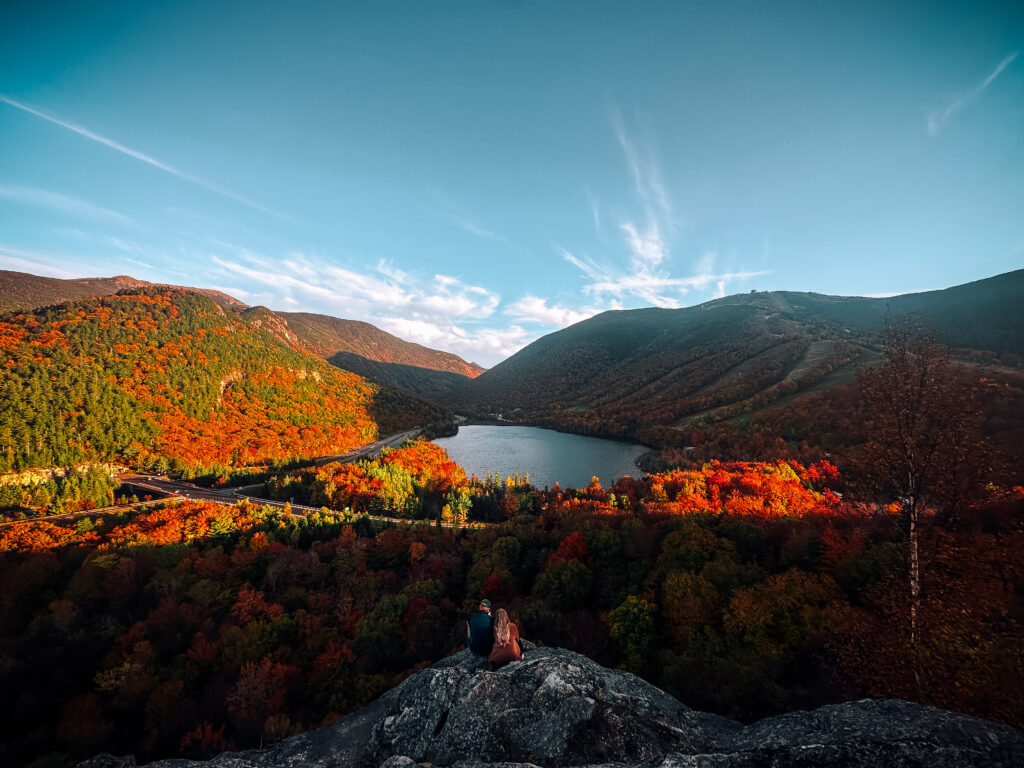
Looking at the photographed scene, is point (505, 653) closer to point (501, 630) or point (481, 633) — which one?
point (501, 630)

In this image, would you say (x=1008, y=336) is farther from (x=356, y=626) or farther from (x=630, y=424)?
(x=356, y=626)

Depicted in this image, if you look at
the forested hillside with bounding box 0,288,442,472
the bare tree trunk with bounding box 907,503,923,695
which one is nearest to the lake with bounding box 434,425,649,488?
the forested hillside with bounding box 0,288,442,472

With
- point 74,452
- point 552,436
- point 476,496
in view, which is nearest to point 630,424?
point 552,436

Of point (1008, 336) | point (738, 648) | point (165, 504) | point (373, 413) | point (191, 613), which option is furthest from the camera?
point (373, 413)

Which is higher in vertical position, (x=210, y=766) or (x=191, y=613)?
(x=210, y=766)

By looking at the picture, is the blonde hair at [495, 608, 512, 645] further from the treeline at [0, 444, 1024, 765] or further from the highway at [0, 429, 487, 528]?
the highway at [0, 429, 487, 528]

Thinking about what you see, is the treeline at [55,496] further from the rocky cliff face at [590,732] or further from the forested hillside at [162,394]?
the rocky cliff face at [590,732]

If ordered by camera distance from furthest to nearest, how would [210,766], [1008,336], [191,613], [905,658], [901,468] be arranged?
[1008,336] < [191,613] < [901,468] < [210,766] < [905,658]

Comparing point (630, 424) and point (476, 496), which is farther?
point (630, 424)
